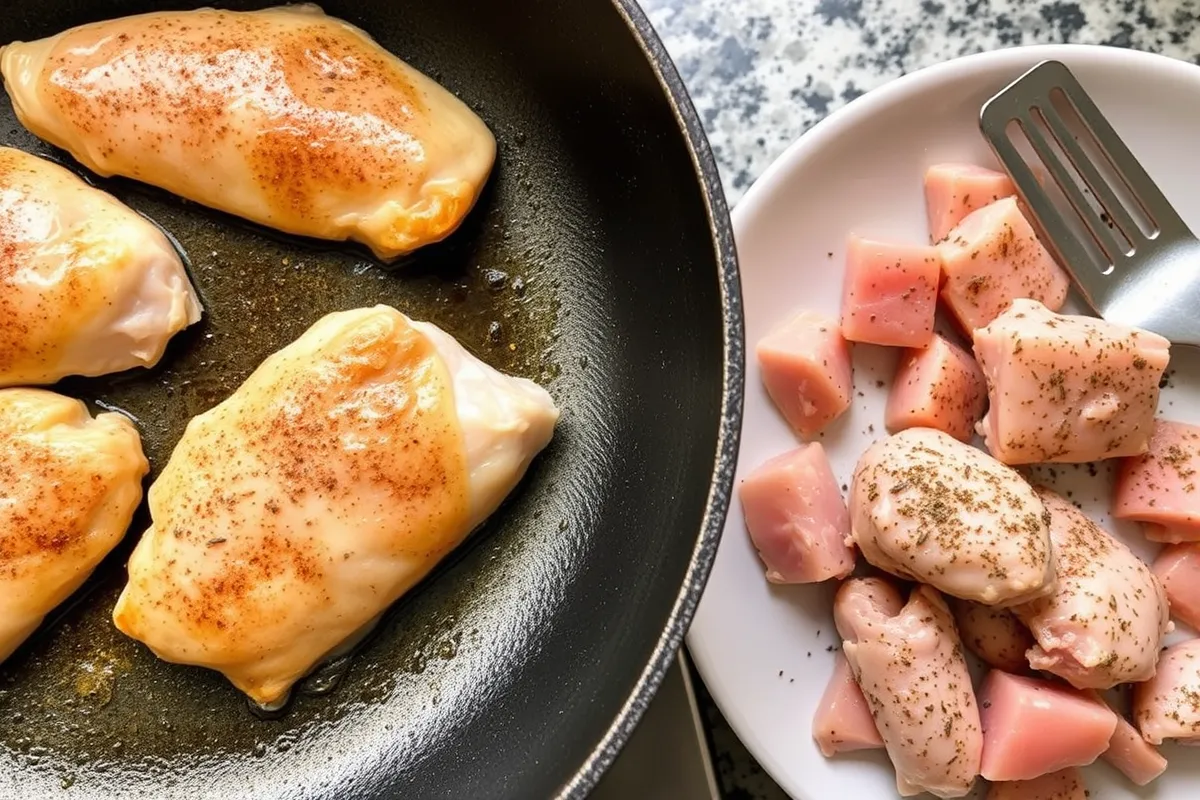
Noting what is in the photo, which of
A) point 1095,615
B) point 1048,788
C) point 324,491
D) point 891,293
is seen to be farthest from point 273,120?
point 1048,788

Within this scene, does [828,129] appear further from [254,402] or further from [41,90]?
[41,90]

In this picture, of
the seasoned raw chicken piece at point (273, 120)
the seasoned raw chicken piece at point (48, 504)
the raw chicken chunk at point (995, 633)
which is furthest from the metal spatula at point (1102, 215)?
the seasoned raw chicken piece at point (48, 504)

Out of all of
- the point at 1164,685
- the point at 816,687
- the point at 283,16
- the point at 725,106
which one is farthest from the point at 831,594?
the point at 283,16

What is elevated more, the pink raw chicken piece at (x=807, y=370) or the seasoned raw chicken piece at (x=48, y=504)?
the pink raw chicken piece at (x=807, y=370)

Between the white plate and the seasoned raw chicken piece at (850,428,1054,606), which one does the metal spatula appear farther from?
the seasoned raw chicken piece at (850,428,1054,606)

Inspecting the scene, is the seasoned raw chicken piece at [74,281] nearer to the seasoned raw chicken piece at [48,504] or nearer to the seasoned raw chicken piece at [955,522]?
the seasoned raw chicken piece at [48,504]

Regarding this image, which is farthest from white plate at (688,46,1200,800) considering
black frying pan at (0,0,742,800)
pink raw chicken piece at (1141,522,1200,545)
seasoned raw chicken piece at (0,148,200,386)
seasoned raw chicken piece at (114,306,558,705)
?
seasoned raw chicken piece at (0,148,200,386)
